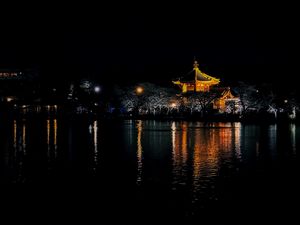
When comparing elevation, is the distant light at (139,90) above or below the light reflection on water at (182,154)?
above

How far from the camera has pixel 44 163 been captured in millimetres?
19453

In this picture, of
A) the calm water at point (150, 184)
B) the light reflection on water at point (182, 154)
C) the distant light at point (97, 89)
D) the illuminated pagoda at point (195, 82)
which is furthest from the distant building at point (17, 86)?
the calm water at point (150, 184)

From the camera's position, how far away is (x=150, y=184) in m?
15.0

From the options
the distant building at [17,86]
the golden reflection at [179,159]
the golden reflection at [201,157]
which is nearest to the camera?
the golden reflection at [201,157]

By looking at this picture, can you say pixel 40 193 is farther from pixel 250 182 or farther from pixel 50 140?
pixel 50 140

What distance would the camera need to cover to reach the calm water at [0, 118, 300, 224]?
38.1ft

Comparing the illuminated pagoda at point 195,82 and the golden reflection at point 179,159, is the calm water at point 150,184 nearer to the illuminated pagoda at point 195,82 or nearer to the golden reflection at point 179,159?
the golden reflection at point 179,159

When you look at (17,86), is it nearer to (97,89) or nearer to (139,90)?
(97,89)

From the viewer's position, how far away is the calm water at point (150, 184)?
457 inches

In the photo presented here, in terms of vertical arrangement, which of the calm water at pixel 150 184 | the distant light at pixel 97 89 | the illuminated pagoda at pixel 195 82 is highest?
the illuminated pagoda at pixel 195 82

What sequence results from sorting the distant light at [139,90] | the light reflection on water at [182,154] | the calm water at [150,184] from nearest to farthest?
the calm water at [150,184] < the light reflection on water at [182,154] < the distant light at [139,90]

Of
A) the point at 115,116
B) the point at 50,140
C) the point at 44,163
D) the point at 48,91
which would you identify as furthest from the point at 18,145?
the point at 48,91

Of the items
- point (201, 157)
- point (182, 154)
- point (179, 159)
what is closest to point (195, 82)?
point (182, 154)

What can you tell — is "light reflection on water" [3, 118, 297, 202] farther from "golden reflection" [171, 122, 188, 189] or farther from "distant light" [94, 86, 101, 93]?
"distant light" [94, 86, 101, 93]
